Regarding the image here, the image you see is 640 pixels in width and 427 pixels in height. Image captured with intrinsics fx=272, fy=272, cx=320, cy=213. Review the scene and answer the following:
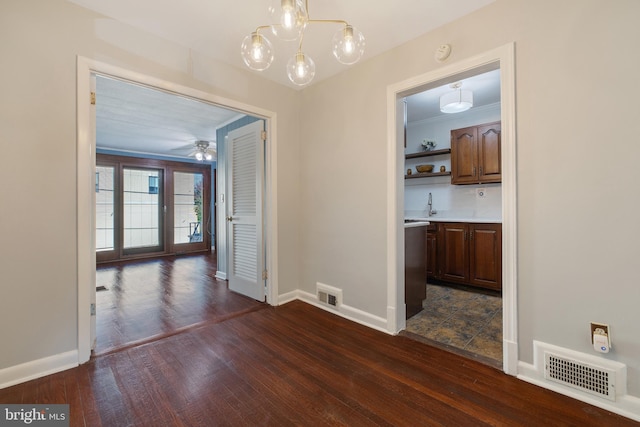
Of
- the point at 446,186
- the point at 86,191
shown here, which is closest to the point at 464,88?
the point at 446,186

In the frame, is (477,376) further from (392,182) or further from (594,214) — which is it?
(392,182)

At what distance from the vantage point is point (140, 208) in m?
6.59

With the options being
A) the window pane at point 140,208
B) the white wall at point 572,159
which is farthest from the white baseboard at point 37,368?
the window pane at point 140,208

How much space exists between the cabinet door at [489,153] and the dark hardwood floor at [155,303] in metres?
3.50

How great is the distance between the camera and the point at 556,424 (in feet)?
4.59

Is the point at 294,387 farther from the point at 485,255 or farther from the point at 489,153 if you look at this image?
the point at 489,153

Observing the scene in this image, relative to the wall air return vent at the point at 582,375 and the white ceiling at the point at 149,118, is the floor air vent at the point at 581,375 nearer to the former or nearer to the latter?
the wall air return vent at the point at 582,375

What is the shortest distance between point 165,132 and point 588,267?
19.1ft

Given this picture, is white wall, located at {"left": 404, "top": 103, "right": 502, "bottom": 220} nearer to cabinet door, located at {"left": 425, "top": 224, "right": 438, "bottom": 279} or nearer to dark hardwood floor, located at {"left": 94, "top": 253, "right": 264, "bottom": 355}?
cabinet door, located at {"left": 425, "top": 224, "right": 438, "bottom": 279}

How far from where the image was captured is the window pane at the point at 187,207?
706cm

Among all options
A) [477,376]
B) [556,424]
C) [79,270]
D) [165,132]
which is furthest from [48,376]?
[165,132]

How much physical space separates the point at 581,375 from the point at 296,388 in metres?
1.68

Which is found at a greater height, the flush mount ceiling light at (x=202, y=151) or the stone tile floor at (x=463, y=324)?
the flush mount ceiling light at (x=202, y=151)

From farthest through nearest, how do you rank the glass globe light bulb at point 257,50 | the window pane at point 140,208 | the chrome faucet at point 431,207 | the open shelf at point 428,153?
the window pane at point 140,208 → the chrome faucet at point 431,207 → the open shelf at point 428,153 → the glass globe light bulb at point 257,50
